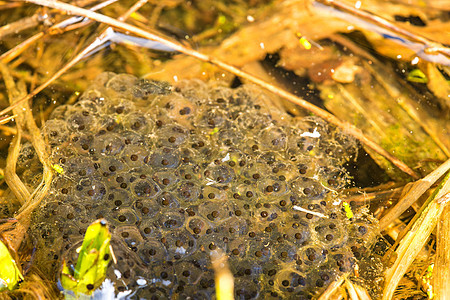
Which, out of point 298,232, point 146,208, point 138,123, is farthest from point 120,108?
point 298,232

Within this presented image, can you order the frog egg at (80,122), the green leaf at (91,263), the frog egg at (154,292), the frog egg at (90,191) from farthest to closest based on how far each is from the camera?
1. the frog egg at (80,122)
2. the frog egg at (90,191)
3. the frog egg at (154,292)
4. the green leaf at (91,263)

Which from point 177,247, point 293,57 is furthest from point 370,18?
point 177,247

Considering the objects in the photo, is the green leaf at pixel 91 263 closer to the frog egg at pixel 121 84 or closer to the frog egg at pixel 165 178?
the frog egg at pixel 165 178

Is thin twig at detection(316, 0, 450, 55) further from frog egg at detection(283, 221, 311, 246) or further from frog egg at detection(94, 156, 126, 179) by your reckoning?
frog egg at detection(94, 156, 126, 179)

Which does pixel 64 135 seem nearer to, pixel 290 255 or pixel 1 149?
pixel 1 149

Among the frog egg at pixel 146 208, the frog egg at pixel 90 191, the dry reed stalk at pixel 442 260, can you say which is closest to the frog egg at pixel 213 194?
the frog egg at pixel 146 208

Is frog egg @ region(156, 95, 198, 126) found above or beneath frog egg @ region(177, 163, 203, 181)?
above

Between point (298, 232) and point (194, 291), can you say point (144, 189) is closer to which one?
point (194, 291)

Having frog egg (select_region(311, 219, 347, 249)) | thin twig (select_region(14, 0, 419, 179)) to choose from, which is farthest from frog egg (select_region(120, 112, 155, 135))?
frog egg (select_region(311, 219, 347, 249))
